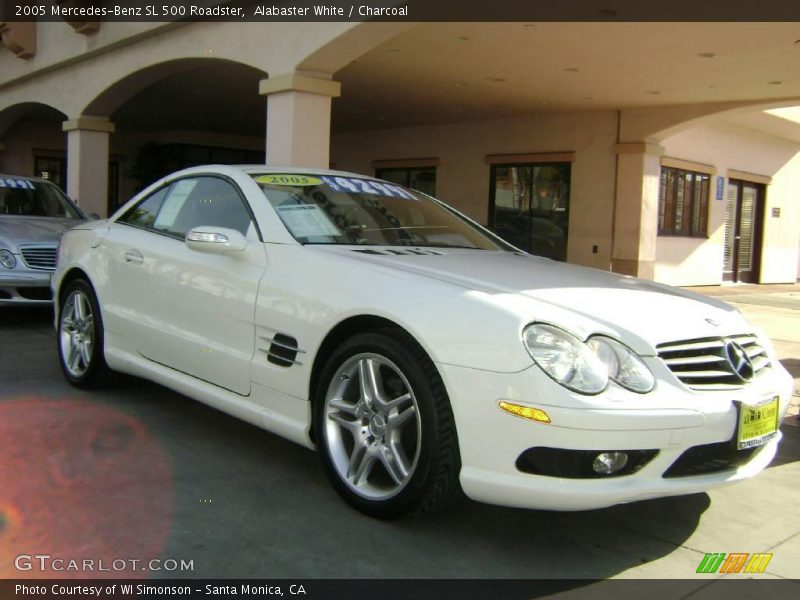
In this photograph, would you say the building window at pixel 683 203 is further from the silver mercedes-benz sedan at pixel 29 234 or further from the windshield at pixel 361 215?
the windshield at pixel 361 215

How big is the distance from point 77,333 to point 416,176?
14469 millimetres

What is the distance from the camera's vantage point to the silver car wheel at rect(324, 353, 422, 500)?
9.89 ft

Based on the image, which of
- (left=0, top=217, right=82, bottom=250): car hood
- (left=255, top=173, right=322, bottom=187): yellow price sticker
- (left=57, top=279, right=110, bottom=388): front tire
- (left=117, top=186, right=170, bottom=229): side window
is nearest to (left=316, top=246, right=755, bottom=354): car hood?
(left=255, top=173, right=322, bottom=187): yellow price sticker

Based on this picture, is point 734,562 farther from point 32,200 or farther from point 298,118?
point 32,200

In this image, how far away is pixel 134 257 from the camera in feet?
14.6

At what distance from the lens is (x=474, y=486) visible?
108 inches

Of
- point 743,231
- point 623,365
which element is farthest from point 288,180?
point 743,231

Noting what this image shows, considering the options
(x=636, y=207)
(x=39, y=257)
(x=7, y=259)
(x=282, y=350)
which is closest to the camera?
(x=282, y=350)

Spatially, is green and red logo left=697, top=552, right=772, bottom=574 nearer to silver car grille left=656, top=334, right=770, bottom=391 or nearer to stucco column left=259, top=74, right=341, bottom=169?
silver car grille left=656, top=334, right=770, bottom=391

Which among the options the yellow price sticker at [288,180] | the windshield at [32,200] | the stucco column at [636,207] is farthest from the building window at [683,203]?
the yellow price sticker at [288,180]

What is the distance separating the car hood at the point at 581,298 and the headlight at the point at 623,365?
4 cm

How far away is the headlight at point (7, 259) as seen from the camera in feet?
23.7

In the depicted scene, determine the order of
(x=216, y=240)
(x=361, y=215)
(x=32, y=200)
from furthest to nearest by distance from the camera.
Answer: (x=32, y=200)
(x=361, y=215)
(x=216, y=240)

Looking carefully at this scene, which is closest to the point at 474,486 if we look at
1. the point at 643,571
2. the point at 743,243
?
the point at 643,571
